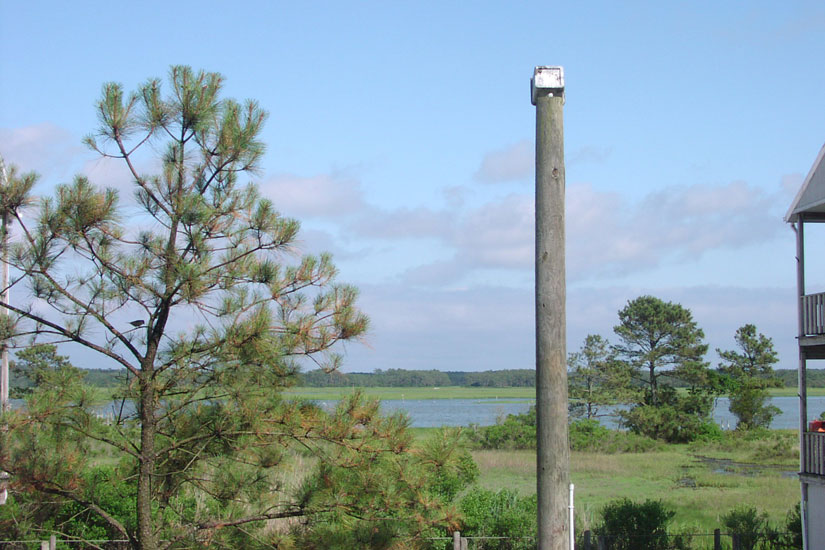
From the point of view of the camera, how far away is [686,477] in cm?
2914

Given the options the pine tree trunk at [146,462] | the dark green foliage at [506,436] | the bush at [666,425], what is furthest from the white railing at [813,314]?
the bush at [666,425]

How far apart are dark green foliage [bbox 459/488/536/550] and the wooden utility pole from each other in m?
9.69

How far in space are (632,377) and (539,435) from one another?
3953 cm

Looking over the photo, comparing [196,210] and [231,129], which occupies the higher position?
[231,129]

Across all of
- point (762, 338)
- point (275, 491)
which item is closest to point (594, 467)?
point (762, 338)

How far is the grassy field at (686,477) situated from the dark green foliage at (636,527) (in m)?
0.88

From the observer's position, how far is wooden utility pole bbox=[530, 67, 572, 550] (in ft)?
16.0

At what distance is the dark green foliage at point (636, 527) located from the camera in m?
15.0

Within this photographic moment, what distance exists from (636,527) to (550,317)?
1160 centimetres

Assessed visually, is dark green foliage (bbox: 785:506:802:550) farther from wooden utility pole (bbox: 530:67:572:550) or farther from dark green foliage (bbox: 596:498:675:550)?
wooden utility pole (bbox: 530:67:572:550)

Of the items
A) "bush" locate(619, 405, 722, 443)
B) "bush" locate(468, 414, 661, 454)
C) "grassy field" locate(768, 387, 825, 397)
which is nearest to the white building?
"bush" locate(468, 414, 661, 454)

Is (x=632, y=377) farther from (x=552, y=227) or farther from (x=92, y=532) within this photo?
(x=552, y=227)

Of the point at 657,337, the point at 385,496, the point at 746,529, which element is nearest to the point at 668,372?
the point at 657,337

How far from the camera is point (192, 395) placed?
314 inches
